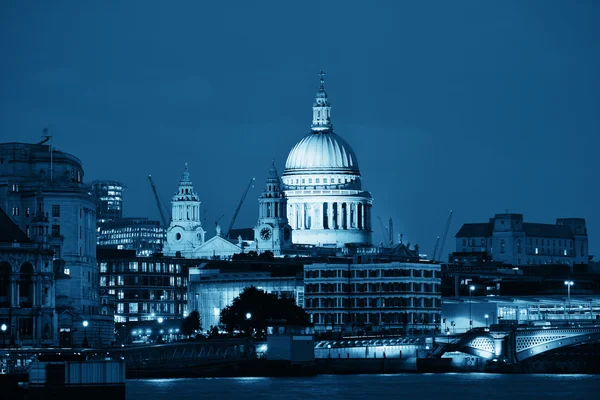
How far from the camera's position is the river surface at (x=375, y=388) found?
150 m

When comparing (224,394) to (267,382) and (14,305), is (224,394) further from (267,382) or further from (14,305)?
(14,305)

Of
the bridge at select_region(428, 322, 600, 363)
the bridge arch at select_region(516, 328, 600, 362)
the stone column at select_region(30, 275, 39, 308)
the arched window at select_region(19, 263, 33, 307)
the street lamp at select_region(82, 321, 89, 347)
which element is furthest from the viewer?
the bridge at select_region(428, 322, 600, 363)

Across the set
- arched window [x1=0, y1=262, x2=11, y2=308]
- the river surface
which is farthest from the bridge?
arched window [x1=0, y1=262, x2=11, y2=308]

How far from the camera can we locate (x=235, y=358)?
18638cm

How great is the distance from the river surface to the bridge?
268 inches

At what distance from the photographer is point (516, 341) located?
642 feet

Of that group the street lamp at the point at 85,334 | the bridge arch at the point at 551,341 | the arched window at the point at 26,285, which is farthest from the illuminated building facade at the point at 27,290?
the bridge arch at the point at 551,341

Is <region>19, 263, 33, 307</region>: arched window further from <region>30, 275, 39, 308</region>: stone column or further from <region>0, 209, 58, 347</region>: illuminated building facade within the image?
<region>30, 275, 39, 308</region>: stone column

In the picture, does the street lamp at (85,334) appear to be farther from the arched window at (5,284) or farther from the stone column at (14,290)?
the arched window at (5,284)

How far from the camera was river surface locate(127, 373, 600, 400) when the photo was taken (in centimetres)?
15050

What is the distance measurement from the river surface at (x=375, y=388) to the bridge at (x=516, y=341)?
6814 mm

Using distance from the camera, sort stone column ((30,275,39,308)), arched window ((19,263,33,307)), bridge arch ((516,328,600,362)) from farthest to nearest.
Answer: bridge arch ((516,328,600,362)) < stone column ((30,275,39,308)) < arched window ((19,263,33,307))

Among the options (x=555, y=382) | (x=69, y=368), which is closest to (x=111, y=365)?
(x=69, y=368)

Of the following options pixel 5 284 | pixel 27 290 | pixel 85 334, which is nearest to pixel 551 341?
pixel 85 334
